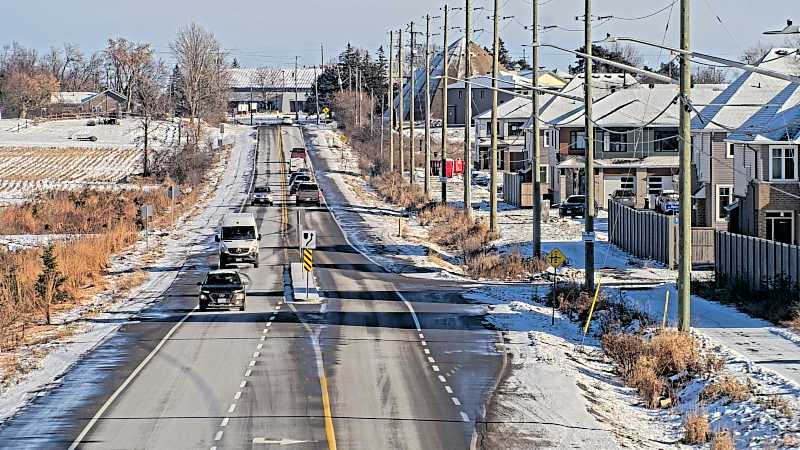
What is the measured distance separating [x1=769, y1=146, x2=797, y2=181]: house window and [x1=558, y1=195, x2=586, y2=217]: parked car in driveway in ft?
91.6

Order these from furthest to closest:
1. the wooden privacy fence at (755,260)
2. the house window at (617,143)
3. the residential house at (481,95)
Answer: the residential house at (481,95), the house window at (617,143), the wooden privacy fence at (755,260)

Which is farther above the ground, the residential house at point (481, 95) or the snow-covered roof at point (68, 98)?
the snow-covered roof at point (68, 98)

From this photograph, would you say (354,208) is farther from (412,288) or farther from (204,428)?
(204,428)

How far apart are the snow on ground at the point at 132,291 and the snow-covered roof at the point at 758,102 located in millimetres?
25542

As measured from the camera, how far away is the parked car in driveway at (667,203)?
66681mm

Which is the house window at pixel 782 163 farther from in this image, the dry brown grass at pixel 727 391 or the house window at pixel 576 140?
the house window at pixel 576 140

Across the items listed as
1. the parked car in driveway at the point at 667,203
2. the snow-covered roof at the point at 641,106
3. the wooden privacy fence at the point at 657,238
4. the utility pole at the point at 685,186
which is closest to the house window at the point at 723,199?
the parked car in driveway at the point at 667,203

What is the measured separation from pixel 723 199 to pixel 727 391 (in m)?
38.3

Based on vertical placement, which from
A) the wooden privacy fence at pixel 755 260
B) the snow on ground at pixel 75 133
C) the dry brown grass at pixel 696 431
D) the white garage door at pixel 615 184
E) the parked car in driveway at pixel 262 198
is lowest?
the dry brown grass at pixel 696 431

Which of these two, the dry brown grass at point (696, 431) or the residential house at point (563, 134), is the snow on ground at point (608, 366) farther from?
the residential house at point (563, 134)

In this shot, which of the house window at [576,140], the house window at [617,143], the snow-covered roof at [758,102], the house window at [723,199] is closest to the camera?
the snow-covered roof at [758,102]

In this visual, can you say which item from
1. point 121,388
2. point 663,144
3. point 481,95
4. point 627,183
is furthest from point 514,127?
point 121,388

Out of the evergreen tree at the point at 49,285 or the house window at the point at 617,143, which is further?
the house window at the point at 617,143

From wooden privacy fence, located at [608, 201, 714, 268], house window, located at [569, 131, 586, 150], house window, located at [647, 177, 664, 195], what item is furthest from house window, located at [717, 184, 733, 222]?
house window, located at [569, 131, 586, 150]
